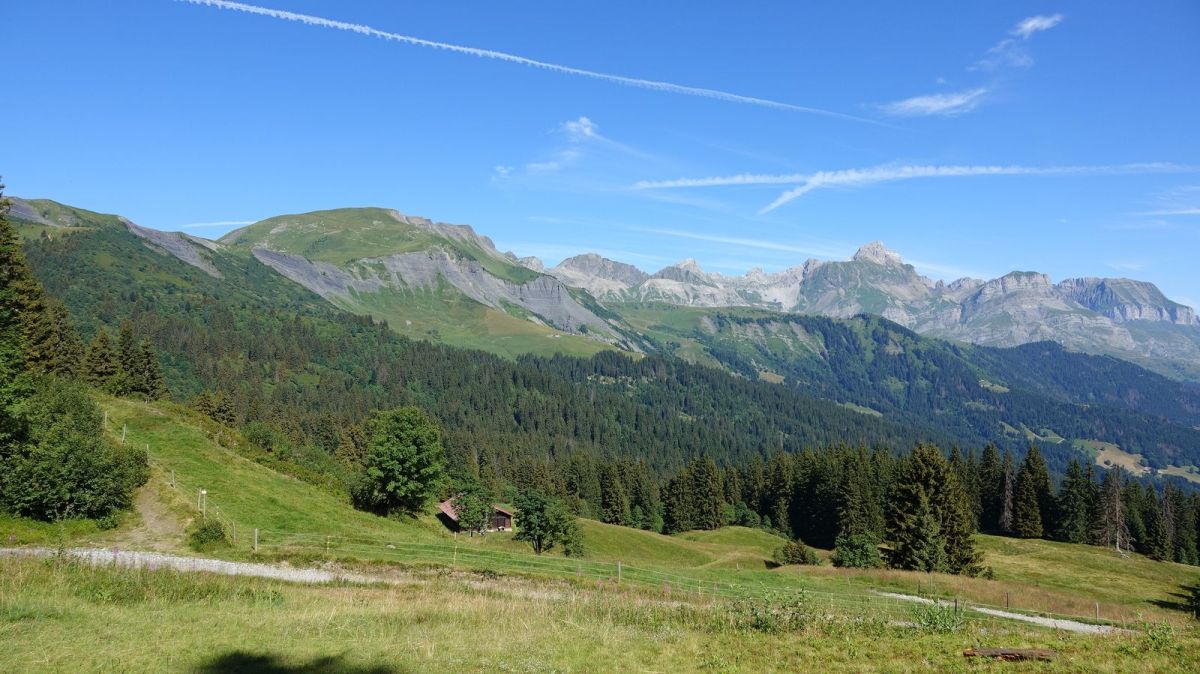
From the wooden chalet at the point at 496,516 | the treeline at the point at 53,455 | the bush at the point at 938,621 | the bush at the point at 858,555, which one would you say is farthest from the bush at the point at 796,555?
the treeline at the point at 53,455

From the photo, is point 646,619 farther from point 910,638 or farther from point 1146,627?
point 1146,627

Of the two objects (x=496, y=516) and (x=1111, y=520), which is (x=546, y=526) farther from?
(x=1111, y=520)

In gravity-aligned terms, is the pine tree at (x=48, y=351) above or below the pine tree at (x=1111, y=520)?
above

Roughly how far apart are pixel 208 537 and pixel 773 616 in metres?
28.8

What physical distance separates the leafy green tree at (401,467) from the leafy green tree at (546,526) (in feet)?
68.0

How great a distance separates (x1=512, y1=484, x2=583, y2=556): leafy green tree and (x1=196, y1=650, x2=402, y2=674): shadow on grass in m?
65.0

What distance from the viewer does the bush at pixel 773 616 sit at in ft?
64.2

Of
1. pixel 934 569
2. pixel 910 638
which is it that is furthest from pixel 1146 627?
pixel 934 569

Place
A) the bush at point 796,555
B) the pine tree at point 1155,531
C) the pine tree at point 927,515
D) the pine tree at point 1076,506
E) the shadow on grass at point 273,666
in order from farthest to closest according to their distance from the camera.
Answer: the pine tree at point 1076,506
the pine tree at point 1155,531
the bush at point 796,555
the pine tree at point 927,515
the shadow on grass at point 273,666

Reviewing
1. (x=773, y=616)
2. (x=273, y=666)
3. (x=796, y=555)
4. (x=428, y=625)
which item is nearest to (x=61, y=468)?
(x=428, y=625)

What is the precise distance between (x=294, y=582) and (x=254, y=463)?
31.3 meters

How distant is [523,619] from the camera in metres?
19.5

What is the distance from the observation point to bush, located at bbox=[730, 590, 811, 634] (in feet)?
64.2

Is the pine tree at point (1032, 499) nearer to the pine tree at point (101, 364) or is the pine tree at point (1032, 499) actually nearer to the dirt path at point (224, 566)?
the dirt path at point (224, 566)
